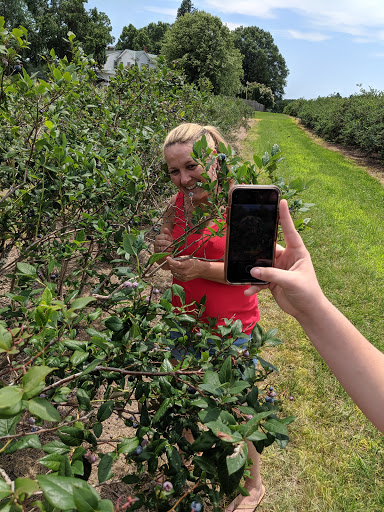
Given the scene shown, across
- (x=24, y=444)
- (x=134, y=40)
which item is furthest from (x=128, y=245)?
(x=134, y=40)

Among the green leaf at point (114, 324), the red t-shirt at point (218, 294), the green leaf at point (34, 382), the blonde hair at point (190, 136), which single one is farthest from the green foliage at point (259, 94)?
the green leaf at point (34, 382)

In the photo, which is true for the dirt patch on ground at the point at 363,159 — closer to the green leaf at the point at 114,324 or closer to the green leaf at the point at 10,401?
the green leaf at the point at 114,324

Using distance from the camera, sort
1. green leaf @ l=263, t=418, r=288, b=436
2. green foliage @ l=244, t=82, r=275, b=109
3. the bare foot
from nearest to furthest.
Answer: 1. green leaf @ l=263, t=418, r=288, b=436
2. the bare foot
3. green foliage @ l=244, t=82, r=275, b=109

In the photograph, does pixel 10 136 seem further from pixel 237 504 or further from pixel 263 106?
pixel 263 106

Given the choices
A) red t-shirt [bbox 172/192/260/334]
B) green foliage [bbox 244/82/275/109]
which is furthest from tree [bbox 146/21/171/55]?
red t-shirt [bbox 172/192/260/334]

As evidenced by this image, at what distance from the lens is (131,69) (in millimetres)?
4012

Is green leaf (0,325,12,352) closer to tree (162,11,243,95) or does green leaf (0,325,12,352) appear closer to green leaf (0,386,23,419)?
green leaf (0,386,23,419)

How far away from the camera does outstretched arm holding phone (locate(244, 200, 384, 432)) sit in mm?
928

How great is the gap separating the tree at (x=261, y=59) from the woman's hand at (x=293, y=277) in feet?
254

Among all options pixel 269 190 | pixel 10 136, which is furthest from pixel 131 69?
pixel 269 190

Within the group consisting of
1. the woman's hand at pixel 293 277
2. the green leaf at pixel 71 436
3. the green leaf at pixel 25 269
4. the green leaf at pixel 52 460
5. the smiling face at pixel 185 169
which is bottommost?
the green leaf at pixel 71 436

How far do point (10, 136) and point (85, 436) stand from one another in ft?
5.69

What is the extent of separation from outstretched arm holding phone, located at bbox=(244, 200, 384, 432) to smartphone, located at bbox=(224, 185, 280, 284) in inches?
5.2

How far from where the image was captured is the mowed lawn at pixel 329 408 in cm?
227
